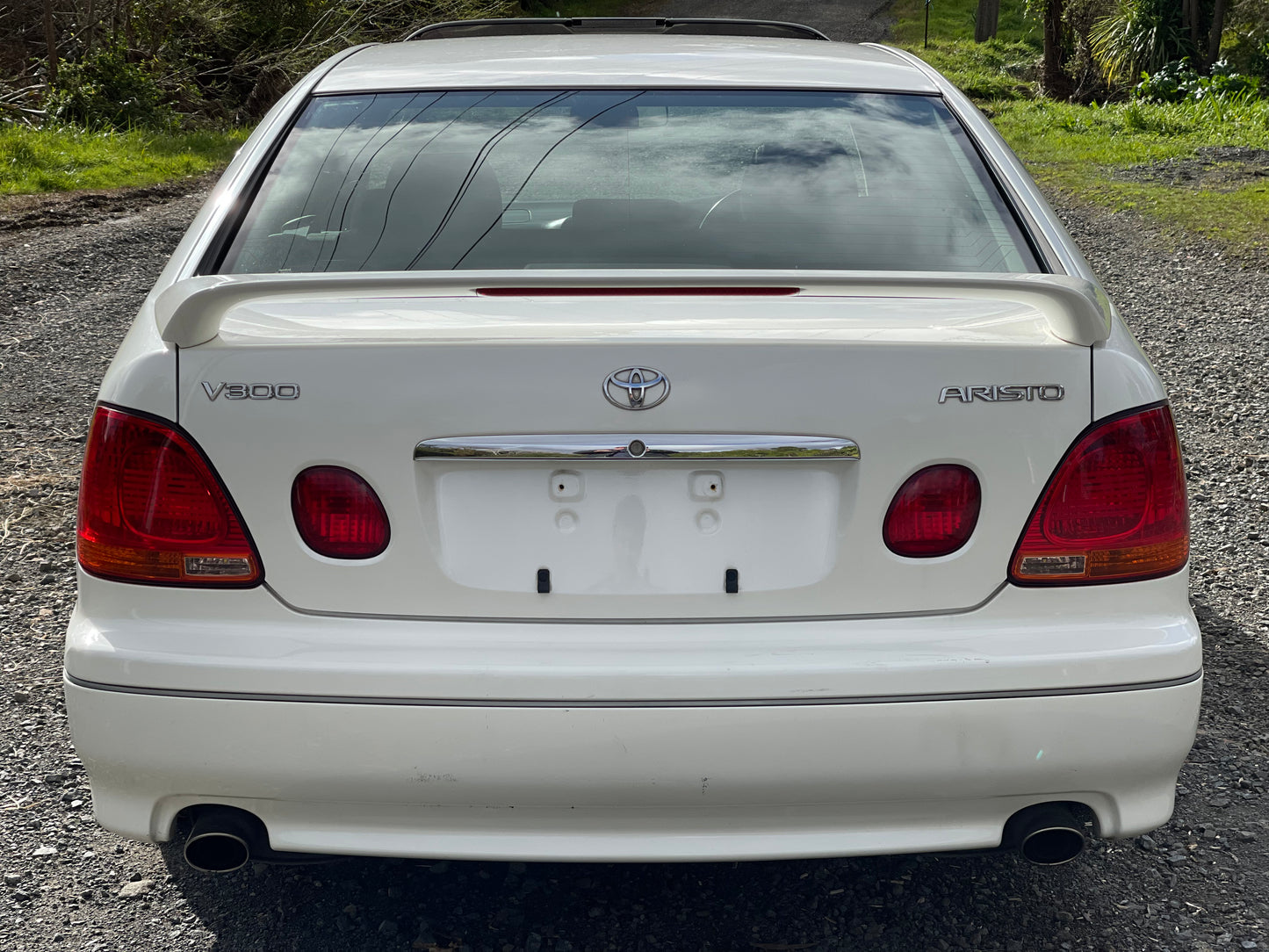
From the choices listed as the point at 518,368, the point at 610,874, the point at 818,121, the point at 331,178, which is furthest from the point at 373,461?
the point at 818,121

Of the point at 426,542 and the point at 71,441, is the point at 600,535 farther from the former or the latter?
the point at 71,441

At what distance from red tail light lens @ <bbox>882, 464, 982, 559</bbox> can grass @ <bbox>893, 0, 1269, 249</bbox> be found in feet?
26.4

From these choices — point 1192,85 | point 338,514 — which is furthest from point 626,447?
point 1192,85

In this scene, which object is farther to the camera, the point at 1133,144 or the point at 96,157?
the point at 1133,144

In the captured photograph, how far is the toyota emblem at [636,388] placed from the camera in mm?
1799

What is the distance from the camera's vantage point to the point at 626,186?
8.27 feet

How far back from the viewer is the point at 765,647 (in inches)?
72.7

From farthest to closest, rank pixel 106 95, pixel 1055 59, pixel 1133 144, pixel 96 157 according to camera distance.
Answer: pixel 1055 59
pixel 106 95
pixel 1133 144
pixel 96 157

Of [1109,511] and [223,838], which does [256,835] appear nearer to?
[223,838]

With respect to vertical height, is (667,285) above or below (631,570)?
above

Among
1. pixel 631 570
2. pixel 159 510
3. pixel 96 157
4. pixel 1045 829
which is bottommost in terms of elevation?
pixel 96 157

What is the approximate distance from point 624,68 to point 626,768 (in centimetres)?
167

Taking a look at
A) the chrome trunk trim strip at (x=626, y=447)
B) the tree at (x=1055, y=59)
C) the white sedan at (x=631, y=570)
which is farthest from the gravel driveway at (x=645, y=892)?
the tree at (x=1055, y=59)

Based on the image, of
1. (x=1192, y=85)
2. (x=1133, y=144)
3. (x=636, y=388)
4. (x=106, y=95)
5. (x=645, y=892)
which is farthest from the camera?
(x=1192, y=85)
